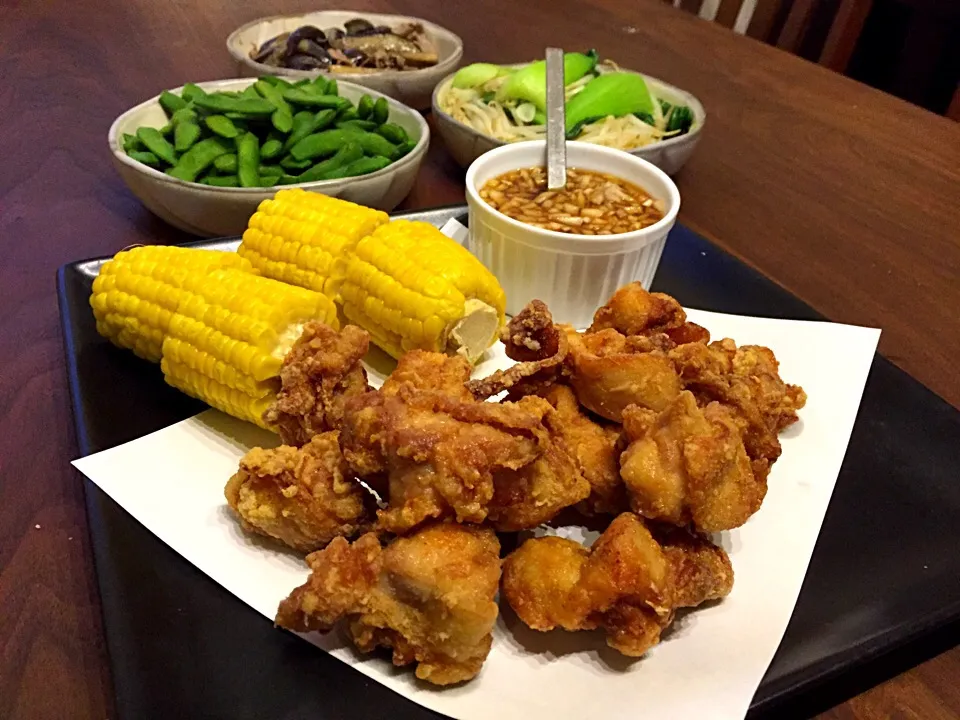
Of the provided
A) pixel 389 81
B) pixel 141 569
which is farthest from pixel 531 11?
pixel 141 569

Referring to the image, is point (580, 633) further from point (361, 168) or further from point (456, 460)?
point (361, 168)

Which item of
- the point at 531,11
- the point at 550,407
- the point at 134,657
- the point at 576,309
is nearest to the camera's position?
the point at 134,657

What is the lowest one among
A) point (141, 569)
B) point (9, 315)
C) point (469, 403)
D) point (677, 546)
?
point (9, 315)

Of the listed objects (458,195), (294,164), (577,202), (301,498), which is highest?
(577,202)

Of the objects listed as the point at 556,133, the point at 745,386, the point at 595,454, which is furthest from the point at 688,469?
the point at 556,133

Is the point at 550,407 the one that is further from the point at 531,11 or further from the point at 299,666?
the point at 531,11

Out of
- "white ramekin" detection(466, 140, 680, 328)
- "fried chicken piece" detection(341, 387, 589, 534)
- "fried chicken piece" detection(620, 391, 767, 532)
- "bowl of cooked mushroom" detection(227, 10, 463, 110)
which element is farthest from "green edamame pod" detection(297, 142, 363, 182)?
"fried chicken piece" detection(620, 391, 767, 532)
